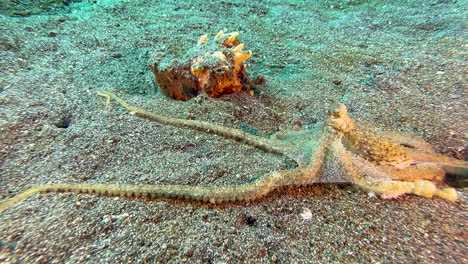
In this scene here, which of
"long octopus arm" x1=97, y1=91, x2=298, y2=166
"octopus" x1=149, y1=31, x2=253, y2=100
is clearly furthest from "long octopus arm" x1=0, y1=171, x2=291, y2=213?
"octopus" x1=149, y1=31, x2=253, y2=100

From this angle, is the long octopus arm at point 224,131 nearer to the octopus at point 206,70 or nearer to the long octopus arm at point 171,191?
the long octopus arm at point 171,191

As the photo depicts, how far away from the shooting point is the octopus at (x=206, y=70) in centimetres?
318

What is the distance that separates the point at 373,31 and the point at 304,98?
10.9 ft

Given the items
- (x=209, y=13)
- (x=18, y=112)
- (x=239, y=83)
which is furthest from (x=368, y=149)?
(x=209, y=13)

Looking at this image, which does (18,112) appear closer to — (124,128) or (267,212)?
(124,128)

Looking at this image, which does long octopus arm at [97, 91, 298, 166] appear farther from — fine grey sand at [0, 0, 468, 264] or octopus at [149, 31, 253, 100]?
octopus at [149, 31, 253, 100]

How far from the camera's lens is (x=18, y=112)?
111 inches

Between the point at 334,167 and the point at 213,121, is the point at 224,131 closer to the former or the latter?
the point at 213,121

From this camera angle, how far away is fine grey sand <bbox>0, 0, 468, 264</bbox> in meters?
1.77

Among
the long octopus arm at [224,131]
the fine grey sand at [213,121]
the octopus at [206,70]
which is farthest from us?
the octopus at [206,70]

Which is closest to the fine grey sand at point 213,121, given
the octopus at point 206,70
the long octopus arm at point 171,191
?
the long octopus arm at point 171,191

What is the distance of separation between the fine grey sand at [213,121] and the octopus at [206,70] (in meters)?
0.20

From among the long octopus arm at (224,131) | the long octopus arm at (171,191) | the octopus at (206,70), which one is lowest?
the long octopus arm at (171,191)

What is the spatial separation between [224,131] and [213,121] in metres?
0.38
